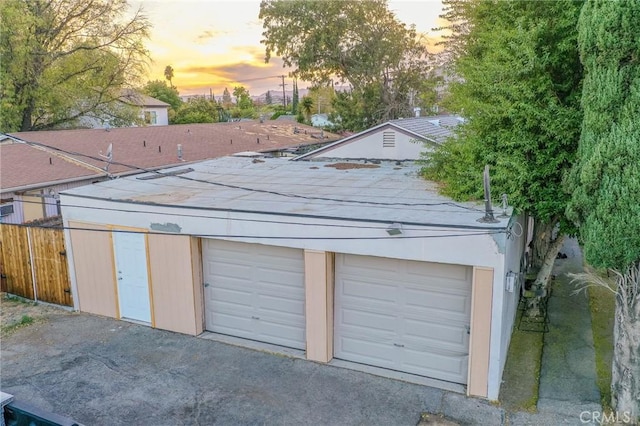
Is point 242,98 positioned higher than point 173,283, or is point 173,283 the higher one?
point 242,98

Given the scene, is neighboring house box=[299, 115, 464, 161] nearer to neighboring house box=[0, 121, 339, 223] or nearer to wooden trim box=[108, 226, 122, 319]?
neighboring house box=[0, 121, 339, 223]

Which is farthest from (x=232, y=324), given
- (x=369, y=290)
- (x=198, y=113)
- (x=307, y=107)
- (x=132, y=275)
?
(x=307, y=107)

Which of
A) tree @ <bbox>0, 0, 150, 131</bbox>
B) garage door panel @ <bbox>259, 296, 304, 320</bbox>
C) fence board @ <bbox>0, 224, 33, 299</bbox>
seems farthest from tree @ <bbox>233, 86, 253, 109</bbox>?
garage door panel @ <bbox>259, 296, 304, 320</bbox>

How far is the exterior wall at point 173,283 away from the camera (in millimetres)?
9727

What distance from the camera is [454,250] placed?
754 centimetres

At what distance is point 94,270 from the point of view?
10.8m

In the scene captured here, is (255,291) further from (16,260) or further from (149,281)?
(16,260)

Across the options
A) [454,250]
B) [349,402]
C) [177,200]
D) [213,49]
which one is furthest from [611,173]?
[213,49]

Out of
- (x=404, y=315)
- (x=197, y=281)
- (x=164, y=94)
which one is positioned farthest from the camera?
(x=164, y=94)

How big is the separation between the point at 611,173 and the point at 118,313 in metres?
9.62

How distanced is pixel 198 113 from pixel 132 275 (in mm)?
41450

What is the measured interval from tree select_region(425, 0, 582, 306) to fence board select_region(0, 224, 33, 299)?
32.8 ft

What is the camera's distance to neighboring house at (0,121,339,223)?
1488 cm

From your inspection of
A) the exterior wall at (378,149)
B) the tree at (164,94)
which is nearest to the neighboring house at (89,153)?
the exterior wall at (378,149)
